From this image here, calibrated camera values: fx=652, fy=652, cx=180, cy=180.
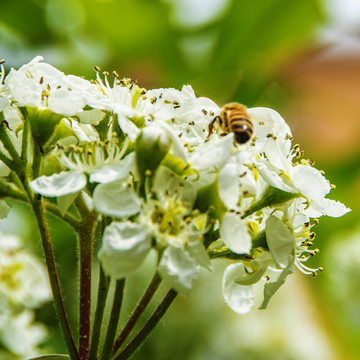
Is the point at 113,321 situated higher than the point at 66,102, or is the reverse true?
the point at 66,102

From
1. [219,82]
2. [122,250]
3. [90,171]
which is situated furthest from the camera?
[219,82]

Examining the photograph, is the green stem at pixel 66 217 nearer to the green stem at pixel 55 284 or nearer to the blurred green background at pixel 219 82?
the green stem at pixel 55 284

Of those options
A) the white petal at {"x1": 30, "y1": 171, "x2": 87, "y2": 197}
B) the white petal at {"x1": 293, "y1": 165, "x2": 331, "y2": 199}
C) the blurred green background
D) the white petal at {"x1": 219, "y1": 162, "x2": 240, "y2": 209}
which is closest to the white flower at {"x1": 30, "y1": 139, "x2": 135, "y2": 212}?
the white petal at {"x1": 30, "y1": 171, "x2": 87, "y2": 197}

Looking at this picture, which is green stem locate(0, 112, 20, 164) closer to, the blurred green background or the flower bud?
the flower bud

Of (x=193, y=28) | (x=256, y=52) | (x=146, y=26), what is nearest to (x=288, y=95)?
(x=256, y=52)

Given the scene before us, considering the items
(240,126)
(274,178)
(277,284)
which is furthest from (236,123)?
(277,284)

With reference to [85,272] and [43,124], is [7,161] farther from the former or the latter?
[85,272]

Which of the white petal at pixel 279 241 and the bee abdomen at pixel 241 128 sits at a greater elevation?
the bee abdomen at pixel 241 128

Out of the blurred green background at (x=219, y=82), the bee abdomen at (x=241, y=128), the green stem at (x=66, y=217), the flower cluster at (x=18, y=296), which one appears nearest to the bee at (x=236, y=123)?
the bee abdomen at (x=241, y=128)
